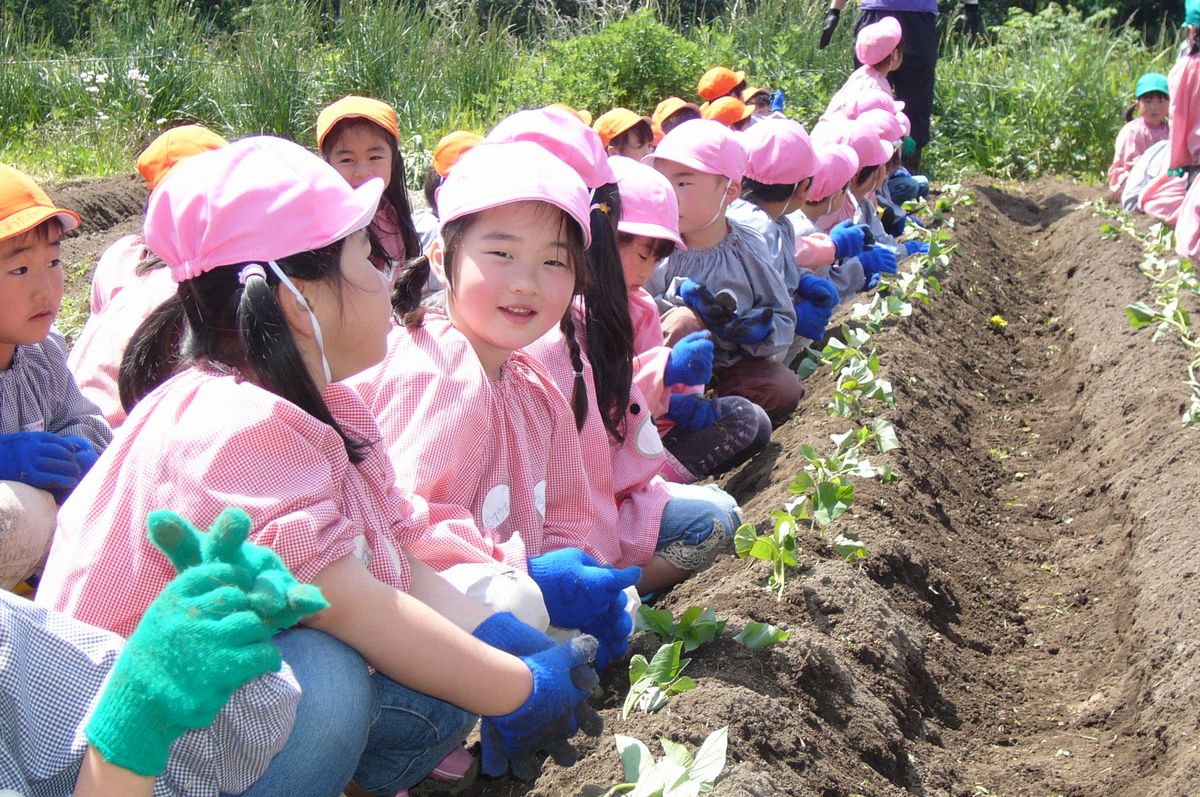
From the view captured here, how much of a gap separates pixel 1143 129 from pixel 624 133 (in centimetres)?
683

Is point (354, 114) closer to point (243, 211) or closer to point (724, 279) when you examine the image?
point (724, 279)

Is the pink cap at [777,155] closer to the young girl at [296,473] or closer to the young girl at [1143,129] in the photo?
the young girl at [296,473]

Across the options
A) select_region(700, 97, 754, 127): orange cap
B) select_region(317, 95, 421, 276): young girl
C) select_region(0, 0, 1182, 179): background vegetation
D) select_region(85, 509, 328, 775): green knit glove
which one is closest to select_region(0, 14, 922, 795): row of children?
select_region(85, 509, 328, 775): green knit glove

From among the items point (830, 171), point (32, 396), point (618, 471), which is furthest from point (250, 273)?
point (830, 171)

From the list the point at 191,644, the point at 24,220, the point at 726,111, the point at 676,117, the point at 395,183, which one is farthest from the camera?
the point at 676,117

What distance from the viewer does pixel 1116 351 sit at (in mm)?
6293

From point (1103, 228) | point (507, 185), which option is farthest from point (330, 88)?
point (507, 185)

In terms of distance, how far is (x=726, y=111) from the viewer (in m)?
8.05

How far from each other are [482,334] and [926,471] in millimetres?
2381

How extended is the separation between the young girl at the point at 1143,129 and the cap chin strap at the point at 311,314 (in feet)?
35.5

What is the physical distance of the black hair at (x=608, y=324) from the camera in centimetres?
352

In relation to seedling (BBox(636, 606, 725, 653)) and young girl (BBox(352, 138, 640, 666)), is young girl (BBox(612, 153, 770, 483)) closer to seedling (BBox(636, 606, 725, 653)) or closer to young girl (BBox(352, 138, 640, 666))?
young girl (BBox(352, 138, 640, 666))

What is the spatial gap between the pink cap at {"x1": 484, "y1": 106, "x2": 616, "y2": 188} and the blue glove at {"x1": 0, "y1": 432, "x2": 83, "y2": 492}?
1.43 meters

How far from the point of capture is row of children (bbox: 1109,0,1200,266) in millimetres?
7805
